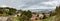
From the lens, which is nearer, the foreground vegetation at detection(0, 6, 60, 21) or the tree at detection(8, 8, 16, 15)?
the foreground vegetation at detection(0, 6, 60, 21)

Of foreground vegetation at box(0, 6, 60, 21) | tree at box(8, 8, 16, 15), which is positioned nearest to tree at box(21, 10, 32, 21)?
foreground vegetation at box(0, 6, 60, 21)

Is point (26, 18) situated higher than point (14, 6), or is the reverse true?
point (14, 6)

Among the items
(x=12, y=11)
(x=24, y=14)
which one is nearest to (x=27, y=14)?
(x=24, y=14)

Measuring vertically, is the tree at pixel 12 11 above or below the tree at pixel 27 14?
above

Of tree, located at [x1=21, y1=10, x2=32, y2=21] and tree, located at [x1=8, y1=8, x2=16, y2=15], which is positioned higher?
tree, located at [x1=8, y1=8, x2=16, y2=15]

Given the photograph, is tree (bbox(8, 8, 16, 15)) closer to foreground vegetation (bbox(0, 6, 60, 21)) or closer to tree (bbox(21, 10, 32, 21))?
foreground vegetation (bbox(0, 6, 60, 21))

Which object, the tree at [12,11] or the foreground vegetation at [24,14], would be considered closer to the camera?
the foreground vegetation at [24,14]

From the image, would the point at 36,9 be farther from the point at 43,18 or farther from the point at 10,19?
the point at 10,19

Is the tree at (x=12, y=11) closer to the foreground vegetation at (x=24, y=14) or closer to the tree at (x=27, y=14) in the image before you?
the foreground vegetation at (x=24, y=14)

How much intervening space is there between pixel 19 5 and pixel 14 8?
0.29 feet

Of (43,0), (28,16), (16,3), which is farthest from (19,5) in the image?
(43,0)

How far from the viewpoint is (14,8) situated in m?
2.24

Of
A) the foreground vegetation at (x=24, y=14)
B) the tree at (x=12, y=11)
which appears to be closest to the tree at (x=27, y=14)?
the foreground vegetation at (x=24, y=14)

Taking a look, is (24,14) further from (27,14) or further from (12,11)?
(12,11)
